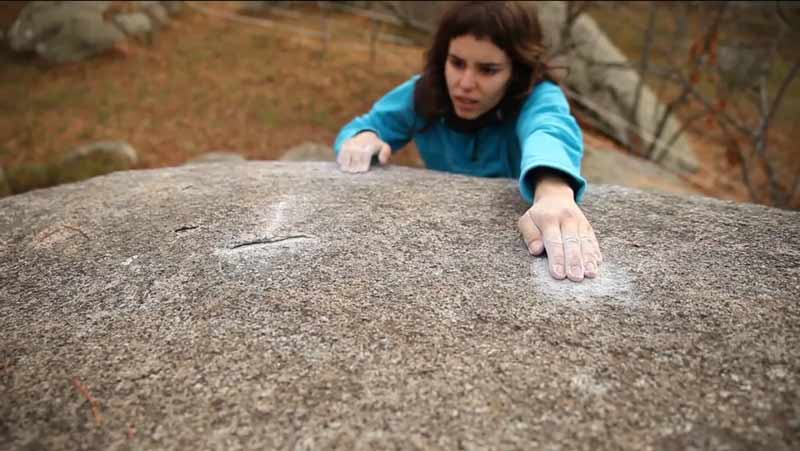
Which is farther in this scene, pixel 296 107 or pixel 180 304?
pixel 296 107

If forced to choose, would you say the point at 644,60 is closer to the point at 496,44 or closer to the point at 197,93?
the point at 496,44

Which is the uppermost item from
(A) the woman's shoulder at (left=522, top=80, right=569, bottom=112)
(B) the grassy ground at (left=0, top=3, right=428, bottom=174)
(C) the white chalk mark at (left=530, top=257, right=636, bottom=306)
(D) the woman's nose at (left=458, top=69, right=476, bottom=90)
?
(D) the woman's nose at (left=458, top=69, right=476, bottom=90)

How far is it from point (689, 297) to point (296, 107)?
16.9 feet

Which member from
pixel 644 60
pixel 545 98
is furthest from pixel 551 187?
pixel 644 60

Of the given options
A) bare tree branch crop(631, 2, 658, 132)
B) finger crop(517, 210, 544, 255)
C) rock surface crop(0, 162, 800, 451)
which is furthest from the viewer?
bare tree branch crop(631, 2, 658, 132)

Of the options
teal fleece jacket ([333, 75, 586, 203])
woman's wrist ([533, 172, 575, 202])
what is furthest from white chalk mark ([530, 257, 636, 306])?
teal fleece jacket ([333, 75, 586, 203])

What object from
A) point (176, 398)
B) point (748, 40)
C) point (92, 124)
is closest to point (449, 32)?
point (176, 398)

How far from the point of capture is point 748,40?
22.1 feet

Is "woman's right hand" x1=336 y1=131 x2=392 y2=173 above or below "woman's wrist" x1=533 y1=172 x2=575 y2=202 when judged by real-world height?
below

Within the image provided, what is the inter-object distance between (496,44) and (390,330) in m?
1.21

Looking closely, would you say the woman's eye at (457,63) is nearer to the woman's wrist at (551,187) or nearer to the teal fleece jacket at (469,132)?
the teal fleece jacket at (469,132)

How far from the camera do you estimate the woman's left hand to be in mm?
1168

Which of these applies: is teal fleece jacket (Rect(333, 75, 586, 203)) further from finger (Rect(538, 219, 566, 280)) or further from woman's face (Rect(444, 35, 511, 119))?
finger (Rect(538, 219, 566, 280))

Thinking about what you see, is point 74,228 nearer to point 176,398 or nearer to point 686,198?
point 176,398
